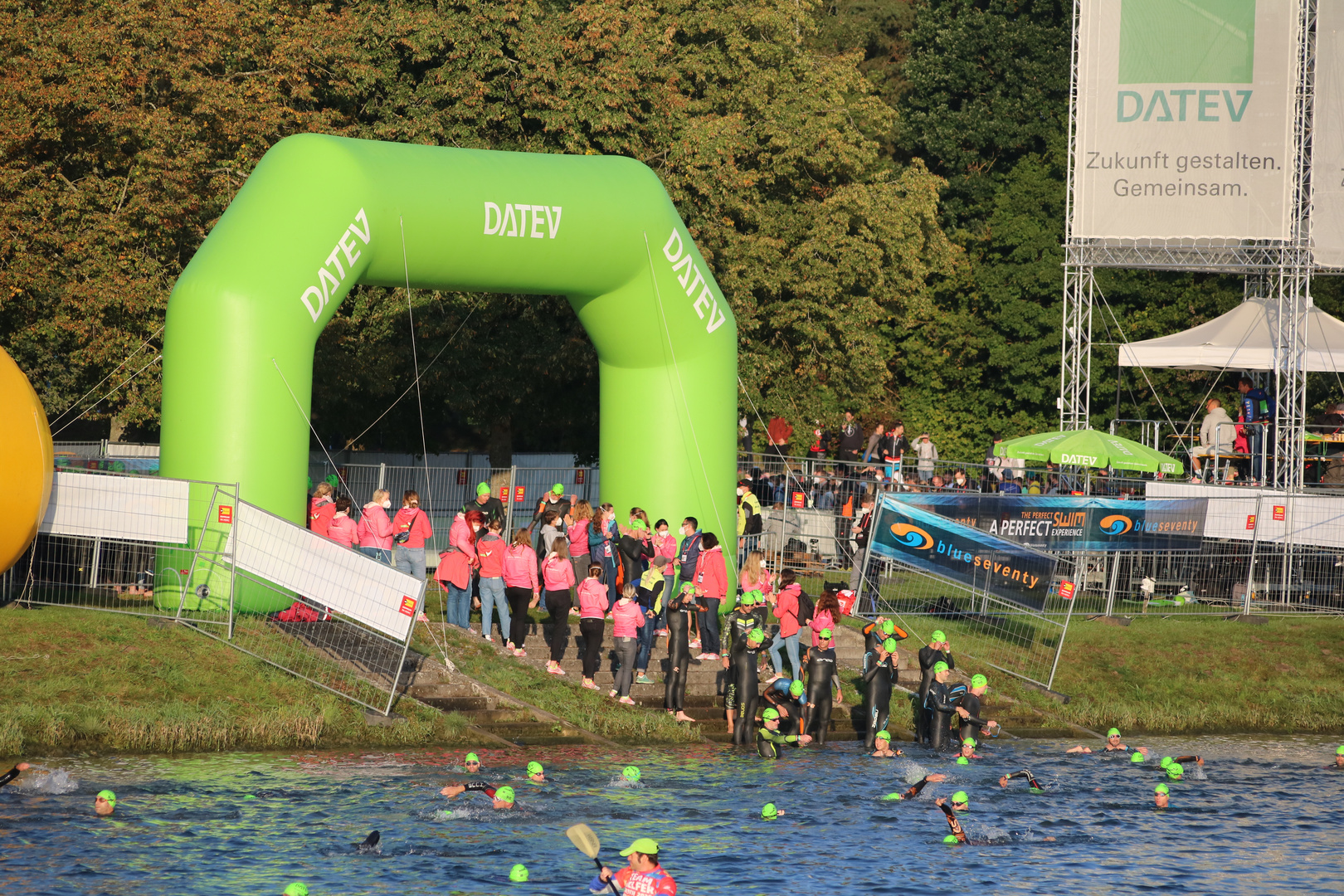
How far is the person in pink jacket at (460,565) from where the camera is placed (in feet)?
59.6

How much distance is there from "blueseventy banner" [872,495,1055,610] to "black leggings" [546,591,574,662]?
4.11 meters

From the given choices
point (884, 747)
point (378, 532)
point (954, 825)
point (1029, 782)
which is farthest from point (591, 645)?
point (954, 825)

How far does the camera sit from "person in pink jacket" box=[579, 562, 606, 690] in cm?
1736

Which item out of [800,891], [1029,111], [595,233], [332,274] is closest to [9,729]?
[332,274]

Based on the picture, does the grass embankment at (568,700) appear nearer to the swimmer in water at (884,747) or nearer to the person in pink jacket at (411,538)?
the person in pink jacket at (411,538)

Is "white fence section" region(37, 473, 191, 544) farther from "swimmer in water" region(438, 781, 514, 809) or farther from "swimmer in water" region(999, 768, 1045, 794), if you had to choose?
"swimmer in water" region(999, 768, 1045, 794)

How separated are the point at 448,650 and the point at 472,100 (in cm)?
1258

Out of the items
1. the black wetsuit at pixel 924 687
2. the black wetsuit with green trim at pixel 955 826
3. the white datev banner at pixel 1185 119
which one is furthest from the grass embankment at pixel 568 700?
the white datev banner at pixel 1185 119

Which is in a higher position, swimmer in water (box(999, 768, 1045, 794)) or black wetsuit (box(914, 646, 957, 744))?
black wetsuit (box(914, 646, 957, 744))

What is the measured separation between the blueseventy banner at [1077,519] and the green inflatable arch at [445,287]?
3.12 meters

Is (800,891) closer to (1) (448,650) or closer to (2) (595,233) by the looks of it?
(1) (448,650)

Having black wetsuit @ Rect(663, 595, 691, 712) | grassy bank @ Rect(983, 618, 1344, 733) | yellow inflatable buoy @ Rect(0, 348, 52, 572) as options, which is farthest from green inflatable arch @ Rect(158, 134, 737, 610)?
grassy bank @ Rect(983, 618, 1344, 733)

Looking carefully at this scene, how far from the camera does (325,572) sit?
625 inches

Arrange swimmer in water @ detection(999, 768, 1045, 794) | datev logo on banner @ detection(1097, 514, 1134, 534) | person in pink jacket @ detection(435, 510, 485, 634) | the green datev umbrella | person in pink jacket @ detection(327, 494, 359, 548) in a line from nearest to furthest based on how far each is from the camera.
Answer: swimmer in water @ detection(999, 768, 1045, 794)
person in pink jacket @ detection(327, 494, 359, 548)
person in pink jacket @ detection(435, 510, 485, 634)
datev logo on banner @ detection(1097, 514, 1134, 534)
the green datev umbrella
